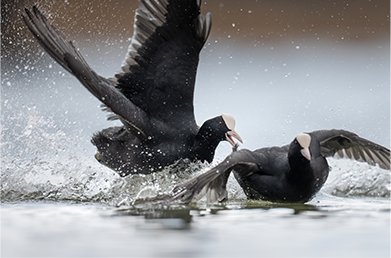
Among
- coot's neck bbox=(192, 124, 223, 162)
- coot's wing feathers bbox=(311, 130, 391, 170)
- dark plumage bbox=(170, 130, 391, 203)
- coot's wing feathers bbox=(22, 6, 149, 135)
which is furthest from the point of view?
coot's neck bbox=(192, 124, 223, 162)

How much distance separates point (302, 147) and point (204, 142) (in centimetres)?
80

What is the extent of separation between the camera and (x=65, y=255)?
4.52 feet

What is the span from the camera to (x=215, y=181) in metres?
2.62

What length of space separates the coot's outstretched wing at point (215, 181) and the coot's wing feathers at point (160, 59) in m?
0.85

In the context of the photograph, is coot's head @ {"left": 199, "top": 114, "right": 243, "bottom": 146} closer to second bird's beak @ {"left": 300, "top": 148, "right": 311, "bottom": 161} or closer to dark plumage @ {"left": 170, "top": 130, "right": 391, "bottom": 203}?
dark plumage @ {"left": 170, "top": 130, "right": 391, "bottom": 203}

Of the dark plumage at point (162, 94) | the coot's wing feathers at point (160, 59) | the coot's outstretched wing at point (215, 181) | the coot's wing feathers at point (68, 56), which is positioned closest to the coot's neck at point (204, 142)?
the dark plumage at point (162, 94)

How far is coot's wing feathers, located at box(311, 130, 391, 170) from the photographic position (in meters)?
3.11

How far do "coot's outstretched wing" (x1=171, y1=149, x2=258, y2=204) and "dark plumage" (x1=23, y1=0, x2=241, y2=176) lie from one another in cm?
57

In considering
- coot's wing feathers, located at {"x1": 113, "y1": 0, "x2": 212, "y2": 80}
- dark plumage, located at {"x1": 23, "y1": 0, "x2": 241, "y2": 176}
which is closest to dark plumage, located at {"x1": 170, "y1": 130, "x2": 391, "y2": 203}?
dark plumage, located at {"x1": 23, "y1": 0, "x2": 241, "y2": 176}

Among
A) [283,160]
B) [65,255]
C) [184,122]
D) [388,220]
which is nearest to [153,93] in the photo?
[184,122]

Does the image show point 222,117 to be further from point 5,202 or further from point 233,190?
point 5,202

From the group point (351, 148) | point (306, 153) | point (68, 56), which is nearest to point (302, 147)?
point (306, 153)

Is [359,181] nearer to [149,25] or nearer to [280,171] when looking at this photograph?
[280,171]

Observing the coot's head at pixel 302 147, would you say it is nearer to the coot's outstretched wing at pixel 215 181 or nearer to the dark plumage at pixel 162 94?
the coot's outstretched wing at pixel 215 181
